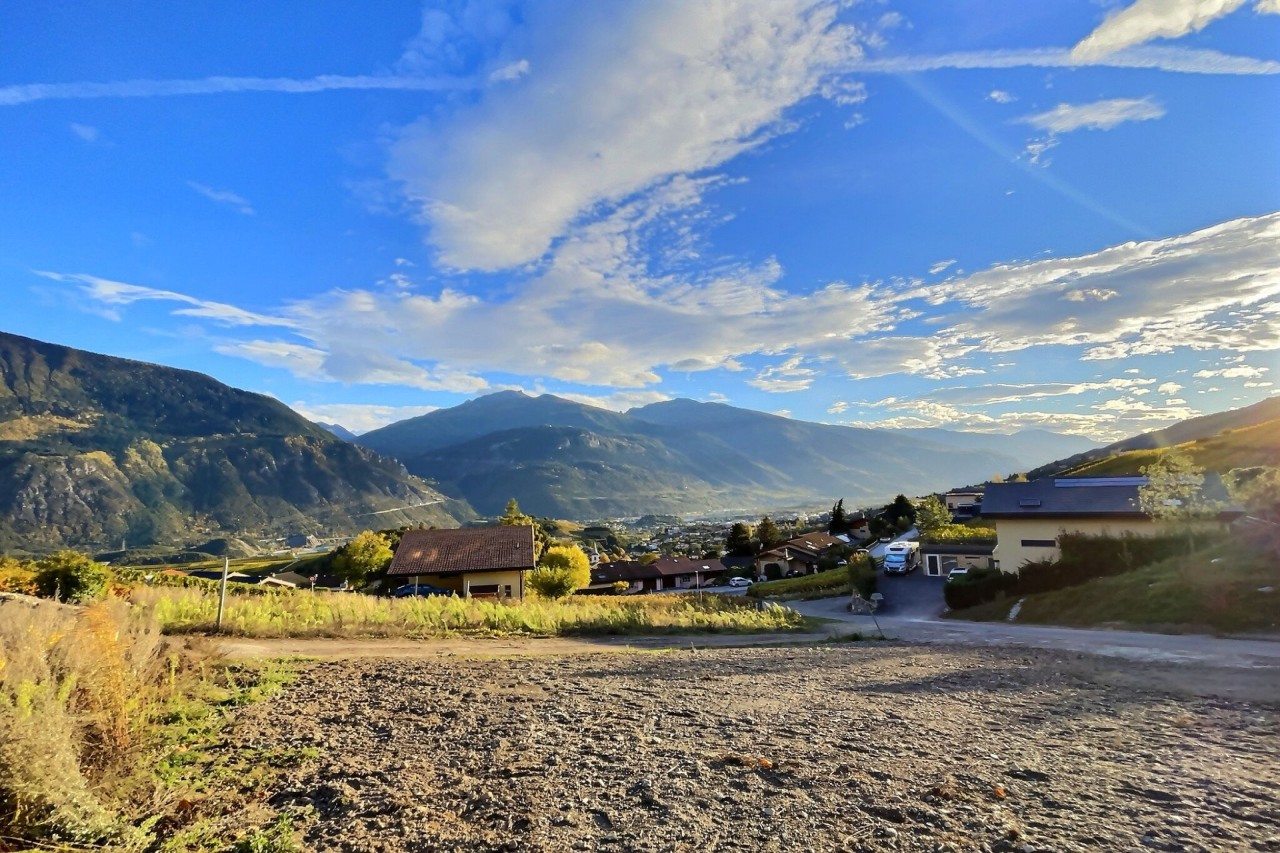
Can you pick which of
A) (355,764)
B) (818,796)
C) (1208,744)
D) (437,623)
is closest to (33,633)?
(355,764)

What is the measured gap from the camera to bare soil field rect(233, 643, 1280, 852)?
3.62 meters

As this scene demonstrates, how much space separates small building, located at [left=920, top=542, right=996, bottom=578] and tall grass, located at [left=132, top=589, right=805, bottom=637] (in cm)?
3134

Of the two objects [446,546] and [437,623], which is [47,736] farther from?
[446,546]

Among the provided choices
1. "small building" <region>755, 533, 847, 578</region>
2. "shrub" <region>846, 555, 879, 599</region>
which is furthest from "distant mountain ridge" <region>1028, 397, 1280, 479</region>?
"shrub" <region>846, 555, 879, 599</region>

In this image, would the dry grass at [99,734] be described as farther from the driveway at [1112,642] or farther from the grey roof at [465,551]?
the grey roof at [465,551]

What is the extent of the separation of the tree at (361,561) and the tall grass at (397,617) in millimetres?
39920

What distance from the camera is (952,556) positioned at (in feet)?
157

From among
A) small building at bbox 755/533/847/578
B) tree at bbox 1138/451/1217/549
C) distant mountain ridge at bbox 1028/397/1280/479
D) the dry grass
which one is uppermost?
distant mountain ridge at bbox 1028/397/1280/479

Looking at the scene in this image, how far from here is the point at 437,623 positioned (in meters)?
15.6

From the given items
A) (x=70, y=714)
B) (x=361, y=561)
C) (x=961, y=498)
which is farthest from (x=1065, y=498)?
(x=961, y=498)

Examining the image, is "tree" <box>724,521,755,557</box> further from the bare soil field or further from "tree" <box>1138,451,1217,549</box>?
the bare soil field

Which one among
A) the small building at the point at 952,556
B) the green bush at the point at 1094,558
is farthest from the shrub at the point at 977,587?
the small building at the point at 952,556

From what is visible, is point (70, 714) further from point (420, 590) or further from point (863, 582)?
point (863, 582)

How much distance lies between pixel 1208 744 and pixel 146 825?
858 centimetres
